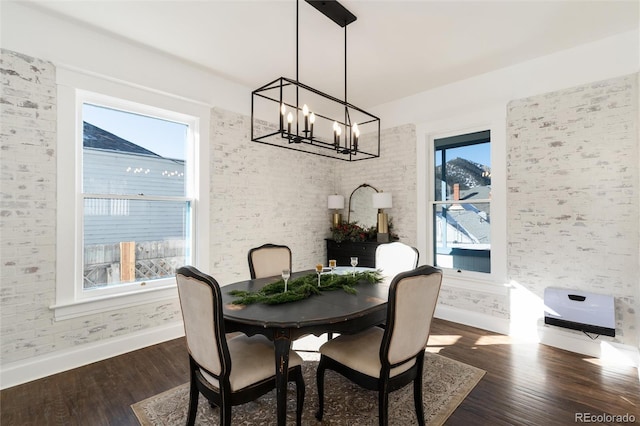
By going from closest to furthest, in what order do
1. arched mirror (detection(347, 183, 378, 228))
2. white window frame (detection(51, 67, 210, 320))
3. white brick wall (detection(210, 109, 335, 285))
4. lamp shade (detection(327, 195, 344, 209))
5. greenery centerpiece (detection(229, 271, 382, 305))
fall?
greenery centerpiece (detection(229, 271, 382, 305)), white window frame (detection(51, 67, 210, 320)), white brick wall (detection(210, 109, 335, 285)), arched mirror (detection(347, 183, 378, 228)), lamp shade (detection(327, 195, 344, 209))

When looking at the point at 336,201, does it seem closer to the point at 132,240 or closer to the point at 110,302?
Result: the point at 132,240

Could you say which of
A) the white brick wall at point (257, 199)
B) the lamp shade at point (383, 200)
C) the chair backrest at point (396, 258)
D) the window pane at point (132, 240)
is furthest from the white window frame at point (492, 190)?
the window pane at point (132, 240)

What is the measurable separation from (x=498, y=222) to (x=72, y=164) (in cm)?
460

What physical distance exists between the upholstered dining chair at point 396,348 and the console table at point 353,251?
2.57 m

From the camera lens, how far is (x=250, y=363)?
5.78 feet

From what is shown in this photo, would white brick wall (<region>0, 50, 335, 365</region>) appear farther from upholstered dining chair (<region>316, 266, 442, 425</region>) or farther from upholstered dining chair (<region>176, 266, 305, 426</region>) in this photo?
upholstered dining chair (<region>316, 266, 442, 425</region>)

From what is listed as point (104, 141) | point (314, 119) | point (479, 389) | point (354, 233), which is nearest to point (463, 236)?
point (354, 233)

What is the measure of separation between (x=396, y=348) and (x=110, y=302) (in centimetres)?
284

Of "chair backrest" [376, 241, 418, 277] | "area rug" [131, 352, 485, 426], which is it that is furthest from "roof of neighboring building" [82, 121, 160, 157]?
"chair backrest" [376, 241, 418, 277]

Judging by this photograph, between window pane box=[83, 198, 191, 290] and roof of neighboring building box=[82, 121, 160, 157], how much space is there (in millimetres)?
544

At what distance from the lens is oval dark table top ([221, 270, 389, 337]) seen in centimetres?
168

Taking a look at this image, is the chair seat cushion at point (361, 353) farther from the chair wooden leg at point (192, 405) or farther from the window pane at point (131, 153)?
the window pane at point (131, 153)

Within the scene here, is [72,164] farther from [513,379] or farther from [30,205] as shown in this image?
[513,379]

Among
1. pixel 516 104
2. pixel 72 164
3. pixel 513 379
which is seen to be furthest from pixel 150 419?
pixel 516 104
